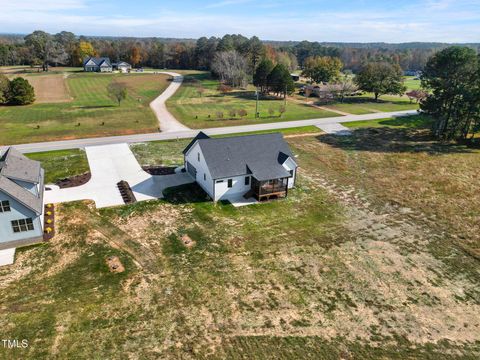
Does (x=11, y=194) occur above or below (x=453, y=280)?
above

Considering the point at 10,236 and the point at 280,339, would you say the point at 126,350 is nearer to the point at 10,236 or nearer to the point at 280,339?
the point at 280,339

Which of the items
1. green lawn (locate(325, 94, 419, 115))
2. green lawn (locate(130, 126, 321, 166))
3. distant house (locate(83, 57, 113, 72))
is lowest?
green lawn (locate(130, 126, 321, 166))

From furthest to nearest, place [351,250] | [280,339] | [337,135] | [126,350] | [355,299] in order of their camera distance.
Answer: [337,135], [351,250], [355,299], [280,339], [126,350]

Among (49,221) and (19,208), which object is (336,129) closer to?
(49,221)

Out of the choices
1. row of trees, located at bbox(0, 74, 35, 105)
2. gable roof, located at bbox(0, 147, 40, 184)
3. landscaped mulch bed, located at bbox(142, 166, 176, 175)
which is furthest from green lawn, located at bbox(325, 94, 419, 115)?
row of trees, located at bbox(0, 74, 35, 105)

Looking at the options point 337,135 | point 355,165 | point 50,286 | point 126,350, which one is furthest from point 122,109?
point 126,350

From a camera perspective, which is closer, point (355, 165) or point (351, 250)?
point (351, 250)

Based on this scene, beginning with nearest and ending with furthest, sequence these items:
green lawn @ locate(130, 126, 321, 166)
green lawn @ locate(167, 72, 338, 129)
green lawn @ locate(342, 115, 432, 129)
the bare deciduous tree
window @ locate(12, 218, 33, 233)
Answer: window @ locate(12, 218, 33, 233), green lawn @ locate(130, 126, 321, 166), green lawn @ locate(167, 72, 338, 129), green lawn @ locate(342, 115, 432, 129), the bare deciduous tree

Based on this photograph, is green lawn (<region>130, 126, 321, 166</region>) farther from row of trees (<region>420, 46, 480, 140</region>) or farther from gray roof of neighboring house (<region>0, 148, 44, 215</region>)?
row of trees (<region>420, 46, 480, 140</region>)
